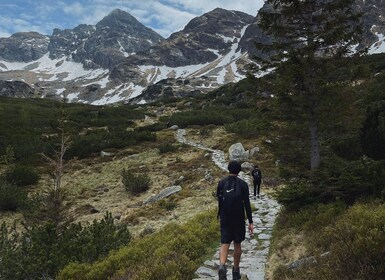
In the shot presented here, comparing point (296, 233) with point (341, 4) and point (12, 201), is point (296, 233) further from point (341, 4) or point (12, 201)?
point (12, 201)

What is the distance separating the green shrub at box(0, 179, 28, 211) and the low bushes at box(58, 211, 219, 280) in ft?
34.8

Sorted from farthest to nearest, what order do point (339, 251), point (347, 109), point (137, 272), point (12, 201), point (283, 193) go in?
point (12, 201) < point (347, 109) < point (283, 193) < point (137, 272) < point (339, 251)

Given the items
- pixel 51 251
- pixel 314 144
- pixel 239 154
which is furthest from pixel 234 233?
pixel 239 154

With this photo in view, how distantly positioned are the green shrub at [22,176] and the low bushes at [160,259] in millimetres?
15725

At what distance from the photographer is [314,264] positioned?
6.64 meters

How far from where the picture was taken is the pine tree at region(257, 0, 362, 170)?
12.2 m

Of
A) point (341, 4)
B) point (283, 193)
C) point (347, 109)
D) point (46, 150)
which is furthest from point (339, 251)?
point (46, 150)

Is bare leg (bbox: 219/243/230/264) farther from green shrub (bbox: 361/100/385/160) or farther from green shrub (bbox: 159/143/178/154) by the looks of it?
green shrub (bbox: 159/143/178/154)

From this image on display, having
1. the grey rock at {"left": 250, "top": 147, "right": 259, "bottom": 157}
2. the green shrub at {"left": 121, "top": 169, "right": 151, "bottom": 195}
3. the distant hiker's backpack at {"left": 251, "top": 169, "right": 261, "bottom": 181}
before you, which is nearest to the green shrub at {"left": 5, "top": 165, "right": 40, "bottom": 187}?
the green shrub at {"left": 121, "top": 169, "right": 151, "bottom": 195}

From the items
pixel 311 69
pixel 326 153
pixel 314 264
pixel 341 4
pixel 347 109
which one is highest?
pixel 341 4

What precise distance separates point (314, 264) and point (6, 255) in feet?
25.3

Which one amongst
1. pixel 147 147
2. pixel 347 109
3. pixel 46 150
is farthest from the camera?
pixel 147 147

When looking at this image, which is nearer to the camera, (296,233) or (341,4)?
(296,233)

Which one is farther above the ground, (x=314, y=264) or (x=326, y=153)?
(x=326, y=153)
